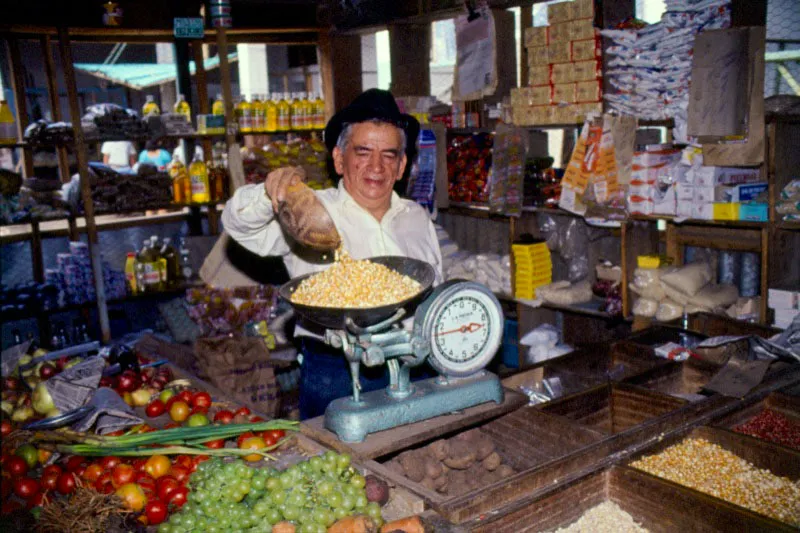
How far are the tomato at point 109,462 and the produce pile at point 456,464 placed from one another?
755 millimetres

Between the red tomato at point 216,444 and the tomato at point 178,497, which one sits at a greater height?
the red tomato at point 216,444

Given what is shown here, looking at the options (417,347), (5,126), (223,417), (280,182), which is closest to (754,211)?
(417,347)

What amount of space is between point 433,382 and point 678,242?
2307mm

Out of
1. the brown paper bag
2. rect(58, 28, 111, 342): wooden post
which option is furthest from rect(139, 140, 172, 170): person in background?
the brown paper bag

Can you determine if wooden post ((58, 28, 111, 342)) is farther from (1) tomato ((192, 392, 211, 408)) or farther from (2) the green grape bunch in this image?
(2) the green grape bunch

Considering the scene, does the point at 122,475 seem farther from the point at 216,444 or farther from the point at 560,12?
the point at 560,12

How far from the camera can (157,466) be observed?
74.9 inches

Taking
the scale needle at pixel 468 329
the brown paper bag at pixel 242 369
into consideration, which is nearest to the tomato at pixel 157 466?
the scale needle at pixel 468 329

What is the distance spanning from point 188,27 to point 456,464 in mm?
3574

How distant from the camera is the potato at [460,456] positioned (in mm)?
1973

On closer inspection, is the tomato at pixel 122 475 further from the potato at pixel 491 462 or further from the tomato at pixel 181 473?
the potato at pixel 491 462

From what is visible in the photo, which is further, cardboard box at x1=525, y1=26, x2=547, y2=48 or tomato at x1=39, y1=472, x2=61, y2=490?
cardboard box at x1=525, y1=26, x2=547, y2=48

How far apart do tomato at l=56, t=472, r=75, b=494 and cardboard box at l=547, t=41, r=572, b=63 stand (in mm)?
3024

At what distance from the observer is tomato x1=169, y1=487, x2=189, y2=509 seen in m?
1.77
